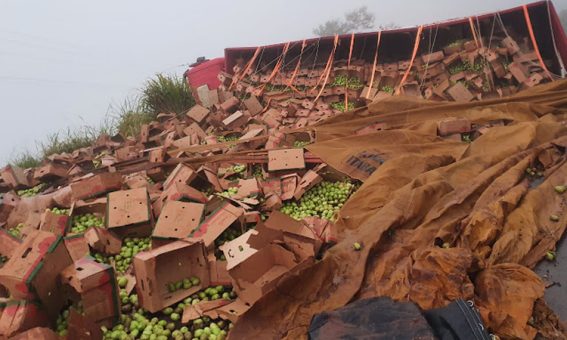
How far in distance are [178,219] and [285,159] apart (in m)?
1.55

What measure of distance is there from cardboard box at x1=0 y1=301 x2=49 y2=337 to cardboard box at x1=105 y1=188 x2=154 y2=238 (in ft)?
3.50

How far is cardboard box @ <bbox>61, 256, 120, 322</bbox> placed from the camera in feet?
7.10

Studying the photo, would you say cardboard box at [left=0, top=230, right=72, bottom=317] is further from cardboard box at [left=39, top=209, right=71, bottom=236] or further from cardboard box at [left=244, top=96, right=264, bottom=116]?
cardboard box at [left=244, top=96, right=264, bottom=116]

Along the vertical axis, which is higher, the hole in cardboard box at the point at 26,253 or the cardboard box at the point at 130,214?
the hole in cardboard box at the point at 26,253

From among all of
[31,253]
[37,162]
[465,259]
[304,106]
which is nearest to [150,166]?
[31,253]

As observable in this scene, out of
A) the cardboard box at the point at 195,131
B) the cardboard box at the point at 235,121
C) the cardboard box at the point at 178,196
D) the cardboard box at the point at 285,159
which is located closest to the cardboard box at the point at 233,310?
the cardboard box at the point at 178,196

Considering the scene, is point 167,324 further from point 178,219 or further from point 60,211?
point 60,211

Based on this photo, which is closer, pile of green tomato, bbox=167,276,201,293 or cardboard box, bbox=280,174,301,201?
pile of green tomato, bbox=167,276,201,293

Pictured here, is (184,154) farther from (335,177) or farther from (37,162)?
(37,162)

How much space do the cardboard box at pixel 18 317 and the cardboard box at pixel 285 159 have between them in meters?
2.50

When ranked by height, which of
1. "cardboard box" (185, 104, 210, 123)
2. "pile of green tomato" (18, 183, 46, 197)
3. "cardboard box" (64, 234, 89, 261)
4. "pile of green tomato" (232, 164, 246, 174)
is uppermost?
"cardboard box" (185, 104, 210, 123)

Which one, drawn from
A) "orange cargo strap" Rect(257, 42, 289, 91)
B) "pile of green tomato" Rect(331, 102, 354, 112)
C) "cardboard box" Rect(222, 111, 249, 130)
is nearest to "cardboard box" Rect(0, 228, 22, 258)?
"cardboard box" Rect(222, 111, 249, 130)

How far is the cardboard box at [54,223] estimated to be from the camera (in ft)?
10.6

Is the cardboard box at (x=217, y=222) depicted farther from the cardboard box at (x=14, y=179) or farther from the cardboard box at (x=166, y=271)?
the cardboard box at (x=14, y=179)
